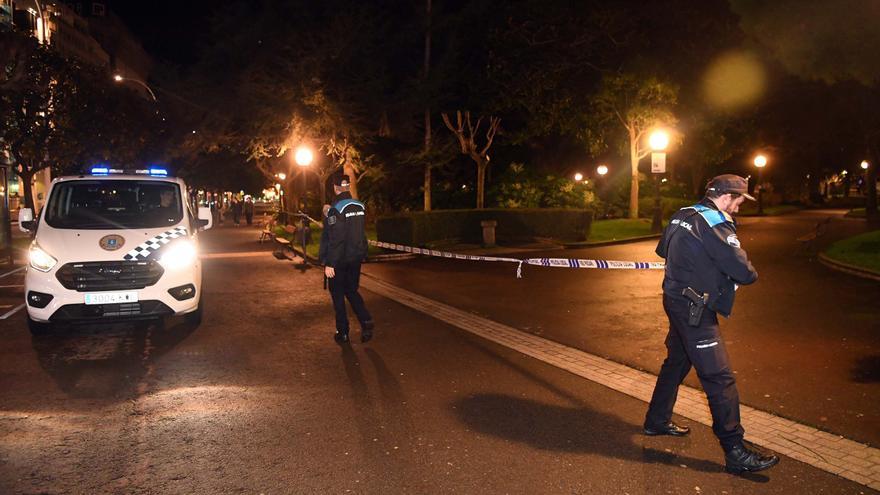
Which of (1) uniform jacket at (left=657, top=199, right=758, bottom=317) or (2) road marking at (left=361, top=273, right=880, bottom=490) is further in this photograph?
(2) road marking at (left=361, top=273, right=880, bottom=490)

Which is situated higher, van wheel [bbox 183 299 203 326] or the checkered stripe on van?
the checkered stripe on van

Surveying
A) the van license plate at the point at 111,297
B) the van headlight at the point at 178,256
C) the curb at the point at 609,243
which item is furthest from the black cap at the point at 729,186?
the curb at the point at 609,243

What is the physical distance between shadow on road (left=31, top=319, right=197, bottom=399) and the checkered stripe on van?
1019mm

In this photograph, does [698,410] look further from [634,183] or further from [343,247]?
[634,183]

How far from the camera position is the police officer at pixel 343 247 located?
7.44m

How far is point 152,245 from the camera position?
7.77 metres

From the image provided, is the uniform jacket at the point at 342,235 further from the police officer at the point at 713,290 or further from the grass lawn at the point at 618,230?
the grass lawn at the point at 618,230

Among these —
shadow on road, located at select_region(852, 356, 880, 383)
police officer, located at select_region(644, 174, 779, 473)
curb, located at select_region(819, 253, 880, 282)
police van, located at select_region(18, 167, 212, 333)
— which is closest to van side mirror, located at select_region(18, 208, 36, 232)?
police van, located at select_region(18, 167, 212, 333)

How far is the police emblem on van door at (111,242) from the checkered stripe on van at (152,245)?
0.52ft

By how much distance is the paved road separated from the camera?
19.0ft

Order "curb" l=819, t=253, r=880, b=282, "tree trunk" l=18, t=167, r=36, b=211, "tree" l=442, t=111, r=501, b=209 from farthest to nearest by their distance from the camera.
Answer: "tree" l=442, t=111, r=501, b=209 < "tree trunk" l=18, t=167, r=36, b=211 < "curb" l=819, t=253, r=880, b=282

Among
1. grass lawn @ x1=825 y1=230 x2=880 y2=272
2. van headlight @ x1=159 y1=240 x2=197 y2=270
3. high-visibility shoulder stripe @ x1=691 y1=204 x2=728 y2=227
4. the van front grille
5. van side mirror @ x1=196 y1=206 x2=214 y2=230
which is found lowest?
grass lawn @ x1=825 y1=230 x2=880 y2=272

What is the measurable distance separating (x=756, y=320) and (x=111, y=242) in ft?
26.4

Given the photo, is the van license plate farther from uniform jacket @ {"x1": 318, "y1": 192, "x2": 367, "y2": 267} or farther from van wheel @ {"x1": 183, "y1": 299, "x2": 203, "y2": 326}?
uniform jacket @ {"x1": 318, "y1": 192, "x2": 367, "y2": 267}
